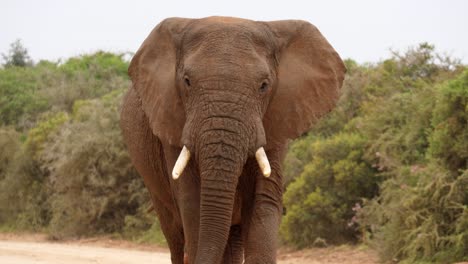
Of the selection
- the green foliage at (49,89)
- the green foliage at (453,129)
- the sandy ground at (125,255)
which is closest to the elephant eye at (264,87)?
the green foliage at (453,129)

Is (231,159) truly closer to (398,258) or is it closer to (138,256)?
(398,258)

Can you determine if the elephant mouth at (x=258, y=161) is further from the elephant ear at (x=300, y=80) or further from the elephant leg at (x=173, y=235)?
the elephant leg at (x=173, y=235)

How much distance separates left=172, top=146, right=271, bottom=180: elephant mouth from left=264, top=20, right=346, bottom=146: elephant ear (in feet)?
1.45

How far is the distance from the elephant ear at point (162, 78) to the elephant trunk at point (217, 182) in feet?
2.06

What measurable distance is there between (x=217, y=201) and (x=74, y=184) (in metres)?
16.9

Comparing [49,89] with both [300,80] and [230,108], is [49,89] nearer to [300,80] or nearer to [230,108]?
[300,80]

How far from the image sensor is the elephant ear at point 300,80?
7402 millimetres

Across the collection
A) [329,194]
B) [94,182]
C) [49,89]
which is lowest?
[329,194]

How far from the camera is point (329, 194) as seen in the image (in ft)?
56.8

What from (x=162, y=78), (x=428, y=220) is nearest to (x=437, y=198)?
(x=428, y=220)

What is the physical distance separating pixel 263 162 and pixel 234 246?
1670mm

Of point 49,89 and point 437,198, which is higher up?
point 49,89

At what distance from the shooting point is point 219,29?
7.12 m

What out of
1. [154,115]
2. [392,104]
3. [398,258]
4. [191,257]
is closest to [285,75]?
[154,115]
